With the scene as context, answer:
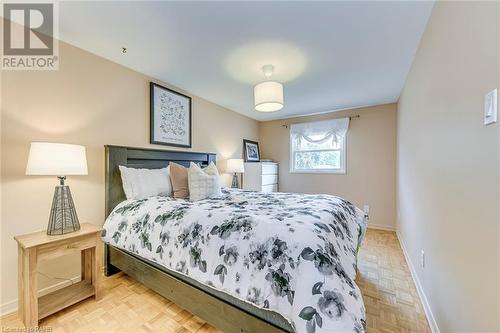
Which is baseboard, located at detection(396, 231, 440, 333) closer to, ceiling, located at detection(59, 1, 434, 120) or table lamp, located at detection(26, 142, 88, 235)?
ceiling, located at detection(59, 1, 434, 120)

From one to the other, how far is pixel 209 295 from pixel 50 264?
61.2 inches

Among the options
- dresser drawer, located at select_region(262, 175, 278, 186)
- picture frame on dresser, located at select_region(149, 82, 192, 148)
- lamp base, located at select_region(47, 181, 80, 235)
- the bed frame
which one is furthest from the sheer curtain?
lamp base, located at select_region(47, 181, 80, 235)

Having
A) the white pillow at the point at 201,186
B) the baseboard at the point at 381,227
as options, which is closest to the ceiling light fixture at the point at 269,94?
the white pillow at the point at 201,186

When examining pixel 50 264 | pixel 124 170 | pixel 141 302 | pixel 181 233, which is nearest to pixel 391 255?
pixel 181 233

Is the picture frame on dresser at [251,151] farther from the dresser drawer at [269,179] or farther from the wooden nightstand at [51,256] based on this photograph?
the wooden nightstand at [51,256]

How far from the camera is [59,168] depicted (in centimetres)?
151

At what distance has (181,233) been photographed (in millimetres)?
1452

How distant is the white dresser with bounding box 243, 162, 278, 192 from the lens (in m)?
4.14

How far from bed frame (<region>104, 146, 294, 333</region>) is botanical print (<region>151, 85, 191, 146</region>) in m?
0.21

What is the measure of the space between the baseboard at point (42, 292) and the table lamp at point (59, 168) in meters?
0.64

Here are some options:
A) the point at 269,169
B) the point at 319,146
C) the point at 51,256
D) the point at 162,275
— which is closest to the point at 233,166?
the point at 269,169

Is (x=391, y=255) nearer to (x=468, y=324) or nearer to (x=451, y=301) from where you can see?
(x=451, y=301)

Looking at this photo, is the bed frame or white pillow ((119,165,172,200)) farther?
white pillow ((119,165,172,200))

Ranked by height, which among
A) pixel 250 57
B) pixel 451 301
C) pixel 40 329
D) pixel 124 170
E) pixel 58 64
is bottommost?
pixel 40 329
